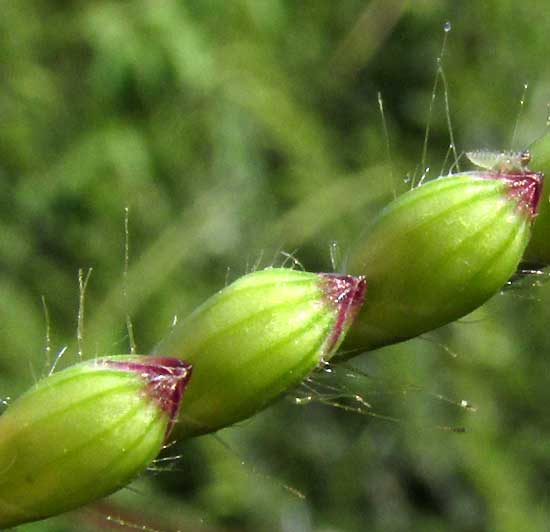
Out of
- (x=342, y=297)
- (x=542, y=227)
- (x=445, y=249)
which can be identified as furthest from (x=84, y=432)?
A: (x=542, y=227)

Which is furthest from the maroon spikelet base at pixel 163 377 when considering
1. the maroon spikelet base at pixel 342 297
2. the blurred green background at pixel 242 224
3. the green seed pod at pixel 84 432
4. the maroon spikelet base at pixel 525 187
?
the blurred green background at pixel 242 224

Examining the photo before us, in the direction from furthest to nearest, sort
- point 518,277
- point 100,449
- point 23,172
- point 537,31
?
point 537,31
point 23,172
point 518,277
point 100,449

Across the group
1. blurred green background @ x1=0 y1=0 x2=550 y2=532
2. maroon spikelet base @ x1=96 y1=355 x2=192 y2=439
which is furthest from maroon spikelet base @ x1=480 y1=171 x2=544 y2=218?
blurred green background @ x1=0 y1=0 x2=550 y2=532

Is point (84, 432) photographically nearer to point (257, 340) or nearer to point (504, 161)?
point (257, 340)

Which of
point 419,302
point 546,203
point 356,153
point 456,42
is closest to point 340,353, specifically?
point 419,302

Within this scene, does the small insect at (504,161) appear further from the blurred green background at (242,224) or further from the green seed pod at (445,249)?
the blurred green background at (242,224)

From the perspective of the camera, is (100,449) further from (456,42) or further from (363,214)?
(456,42)
